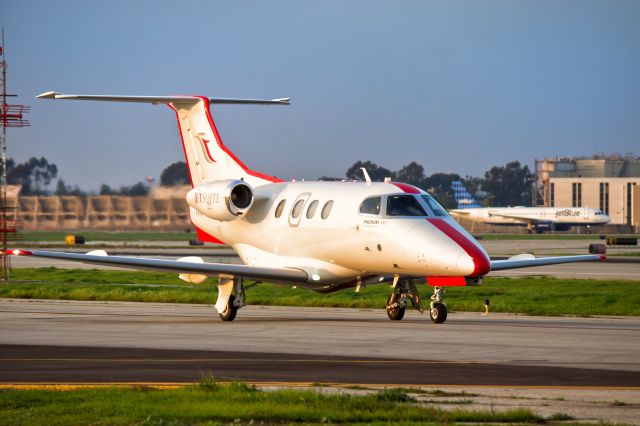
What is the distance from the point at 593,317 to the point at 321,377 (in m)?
14.3

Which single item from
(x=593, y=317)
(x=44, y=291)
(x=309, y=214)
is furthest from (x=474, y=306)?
(x=44, y=291)

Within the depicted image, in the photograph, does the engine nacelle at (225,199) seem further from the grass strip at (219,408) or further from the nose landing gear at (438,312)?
the grass strip at (219,408)

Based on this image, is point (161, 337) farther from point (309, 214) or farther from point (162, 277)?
point (162, 277)

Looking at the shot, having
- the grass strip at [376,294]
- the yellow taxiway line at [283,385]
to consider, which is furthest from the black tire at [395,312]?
the yellow taxiway line at [283,385]

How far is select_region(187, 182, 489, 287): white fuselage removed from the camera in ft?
76.4

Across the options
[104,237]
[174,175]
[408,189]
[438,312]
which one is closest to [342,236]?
[408,189]

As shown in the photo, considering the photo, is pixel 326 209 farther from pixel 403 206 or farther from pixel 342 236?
pixel 403 206

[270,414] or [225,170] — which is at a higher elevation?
[225,170]

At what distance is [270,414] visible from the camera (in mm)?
11664

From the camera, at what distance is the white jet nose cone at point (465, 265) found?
22.5 m

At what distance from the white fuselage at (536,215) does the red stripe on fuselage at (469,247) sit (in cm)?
12154

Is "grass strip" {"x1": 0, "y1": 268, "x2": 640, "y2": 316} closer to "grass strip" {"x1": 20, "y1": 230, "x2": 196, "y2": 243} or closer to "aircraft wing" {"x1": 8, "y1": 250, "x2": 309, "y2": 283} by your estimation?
"aircraft wing" {"x1": 8, "y1": 250, "x2": 309, "y2": 283}

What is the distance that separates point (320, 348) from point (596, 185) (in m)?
161

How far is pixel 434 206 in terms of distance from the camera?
2467cm
